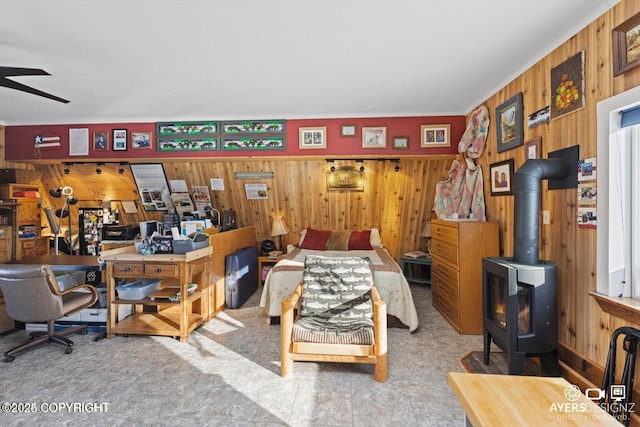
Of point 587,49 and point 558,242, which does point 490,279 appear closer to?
point 558,242

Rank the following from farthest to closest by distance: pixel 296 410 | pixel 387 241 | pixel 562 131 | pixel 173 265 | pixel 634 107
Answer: pixel 387 241, pixel 173 265, pixel 562 131, pixel 296 410, pixel 634 107

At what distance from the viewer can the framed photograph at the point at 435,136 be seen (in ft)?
12.6

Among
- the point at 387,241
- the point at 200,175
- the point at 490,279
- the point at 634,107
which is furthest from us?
the point at 387,241

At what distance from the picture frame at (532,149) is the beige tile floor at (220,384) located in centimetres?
184

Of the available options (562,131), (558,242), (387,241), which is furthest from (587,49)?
(387,241)

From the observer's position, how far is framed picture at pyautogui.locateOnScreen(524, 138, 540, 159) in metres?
2.47

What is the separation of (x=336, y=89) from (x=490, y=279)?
234cm

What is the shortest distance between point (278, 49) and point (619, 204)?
2575mm

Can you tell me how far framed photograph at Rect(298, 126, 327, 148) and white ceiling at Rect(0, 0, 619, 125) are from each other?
41 centimetres

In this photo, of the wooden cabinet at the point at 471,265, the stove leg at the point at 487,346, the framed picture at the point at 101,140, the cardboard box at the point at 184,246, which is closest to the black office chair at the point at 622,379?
the stove leg at the point at 487,346

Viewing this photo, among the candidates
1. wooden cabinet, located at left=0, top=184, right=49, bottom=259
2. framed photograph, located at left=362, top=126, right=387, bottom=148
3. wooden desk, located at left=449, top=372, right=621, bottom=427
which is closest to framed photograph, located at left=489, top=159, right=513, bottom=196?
framed photograph, located at left=362, top=126, right=387, bottom=148

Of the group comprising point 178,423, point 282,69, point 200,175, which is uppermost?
point 282,69

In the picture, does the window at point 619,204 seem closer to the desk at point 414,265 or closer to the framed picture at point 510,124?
the framed picture at point 510,124

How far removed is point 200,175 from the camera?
4.54 metres
